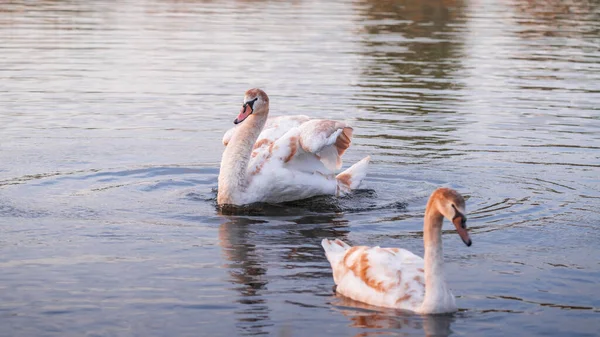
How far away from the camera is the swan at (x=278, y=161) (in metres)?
12.6

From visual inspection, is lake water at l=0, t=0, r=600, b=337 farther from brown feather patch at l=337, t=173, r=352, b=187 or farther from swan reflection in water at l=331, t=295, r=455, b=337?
brown feather patch at l=337, t=173, r=352, b=187

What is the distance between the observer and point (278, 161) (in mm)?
12828

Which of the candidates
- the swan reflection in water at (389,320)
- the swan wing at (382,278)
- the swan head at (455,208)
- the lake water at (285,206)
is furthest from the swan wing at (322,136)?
the swan head at (455,208)

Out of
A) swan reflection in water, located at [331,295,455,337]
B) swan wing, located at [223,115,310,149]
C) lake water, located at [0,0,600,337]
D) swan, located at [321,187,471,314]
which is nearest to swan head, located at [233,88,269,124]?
swan wing, located at [223,115,310,149]

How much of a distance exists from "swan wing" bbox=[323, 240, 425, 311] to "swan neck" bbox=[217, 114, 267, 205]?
11.4ft

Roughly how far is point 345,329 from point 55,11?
3066 centimetres

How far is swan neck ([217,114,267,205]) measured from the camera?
12.6 metres

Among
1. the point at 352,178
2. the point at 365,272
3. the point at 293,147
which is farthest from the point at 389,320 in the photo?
the point at 352,178

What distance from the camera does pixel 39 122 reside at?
17547mm

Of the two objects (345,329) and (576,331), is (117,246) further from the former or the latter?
(576,331)

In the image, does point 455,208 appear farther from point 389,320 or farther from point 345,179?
point 345,179

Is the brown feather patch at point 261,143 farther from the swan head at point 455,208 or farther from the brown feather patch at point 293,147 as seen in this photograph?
the swan head at point 455,208

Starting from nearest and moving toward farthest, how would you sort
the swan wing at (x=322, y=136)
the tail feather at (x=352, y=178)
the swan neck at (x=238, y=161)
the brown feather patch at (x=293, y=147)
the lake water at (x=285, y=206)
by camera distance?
the lake water at (x=285, y=206), the swan wing at (x=322, y=136), the swan neck at (x=238, y=161), the brown feather patch at (x=293, y=147), the tail feather at (x=352, y=178)

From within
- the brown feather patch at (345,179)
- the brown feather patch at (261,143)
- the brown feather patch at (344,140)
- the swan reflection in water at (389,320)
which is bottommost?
the brown feather patch at (345,179)
